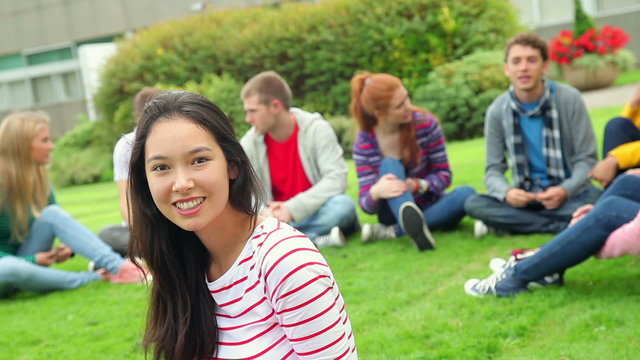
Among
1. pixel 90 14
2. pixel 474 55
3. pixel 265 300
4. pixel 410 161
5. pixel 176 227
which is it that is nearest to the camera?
pixel 265 300

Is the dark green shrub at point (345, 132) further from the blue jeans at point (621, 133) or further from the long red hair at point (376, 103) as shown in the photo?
the blue jeans at point (621, 133)

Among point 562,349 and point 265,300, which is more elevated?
point 265,300

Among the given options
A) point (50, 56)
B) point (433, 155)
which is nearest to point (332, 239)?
point (433, 155)

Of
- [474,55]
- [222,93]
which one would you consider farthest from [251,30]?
[474,55]

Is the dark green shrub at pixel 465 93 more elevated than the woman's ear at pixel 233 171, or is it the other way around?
the woman's ear at pixel 233 171

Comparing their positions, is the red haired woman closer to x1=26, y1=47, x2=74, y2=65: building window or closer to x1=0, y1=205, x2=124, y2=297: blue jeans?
x1=0, y1=205, x2=124, y2=297: blue jeans

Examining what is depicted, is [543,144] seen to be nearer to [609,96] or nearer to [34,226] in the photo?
[34,226]

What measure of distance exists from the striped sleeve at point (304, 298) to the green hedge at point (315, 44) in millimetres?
12988

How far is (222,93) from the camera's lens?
51.0ft

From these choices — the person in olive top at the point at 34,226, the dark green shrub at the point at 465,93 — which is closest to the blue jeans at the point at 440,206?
the person in olive top at the point at 34,226

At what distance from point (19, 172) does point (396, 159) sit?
3.06m

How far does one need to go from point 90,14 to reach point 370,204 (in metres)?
24.3

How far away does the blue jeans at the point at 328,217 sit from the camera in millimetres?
6625

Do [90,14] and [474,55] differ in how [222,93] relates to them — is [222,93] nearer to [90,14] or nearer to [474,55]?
[474,55]
